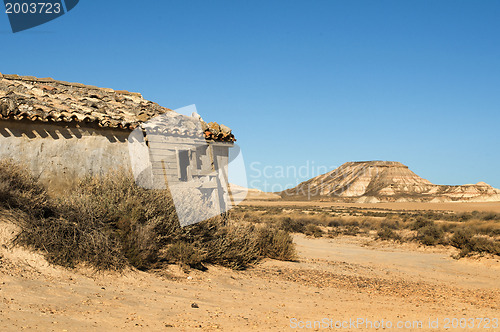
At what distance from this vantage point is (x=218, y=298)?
8008 millimetres

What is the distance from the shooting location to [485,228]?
2481cm

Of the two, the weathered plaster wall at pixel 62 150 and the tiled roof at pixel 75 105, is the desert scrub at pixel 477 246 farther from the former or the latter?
the weathered plaster wall at pixel 62 150

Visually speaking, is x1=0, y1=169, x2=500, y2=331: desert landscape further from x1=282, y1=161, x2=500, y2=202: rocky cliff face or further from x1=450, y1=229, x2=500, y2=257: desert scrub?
x1=282, y1=161, x2=500, y2=202: rocky cliff face

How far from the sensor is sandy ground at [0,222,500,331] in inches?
235

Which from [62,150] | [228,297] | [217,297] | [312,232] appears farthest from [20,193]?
[312,232]

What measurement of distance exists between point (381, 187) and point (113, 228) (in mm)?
95445

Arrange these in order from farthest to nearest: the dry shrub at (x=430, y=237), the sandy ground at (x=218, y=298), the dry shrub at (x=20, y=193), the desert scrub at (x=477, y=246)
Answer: the dry shrub at (x=430, y=237) → the desert scrub at (x=477, y=246) → the dry shrub at (x=20, y=193) → the sandy ground at (x=218, y=298)

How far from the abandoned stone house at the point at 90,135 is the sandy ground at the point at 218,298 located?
8.42 ft

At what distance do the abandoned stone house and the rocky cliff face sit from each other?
8095cm

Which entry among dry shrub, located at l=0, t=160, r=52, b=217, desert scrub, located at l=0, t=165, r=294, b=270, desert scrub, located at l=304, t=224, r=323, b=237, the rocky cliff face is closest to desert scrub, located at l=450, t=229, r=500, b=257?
desert scrub, located at l=304, t=224, r=323, b=237

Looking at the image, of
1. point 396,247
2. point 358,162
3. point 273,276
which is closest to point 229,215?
point 273,276

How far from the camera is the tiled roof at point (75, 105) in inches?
392

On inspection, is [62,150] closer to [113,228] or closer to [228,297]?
[113,228]

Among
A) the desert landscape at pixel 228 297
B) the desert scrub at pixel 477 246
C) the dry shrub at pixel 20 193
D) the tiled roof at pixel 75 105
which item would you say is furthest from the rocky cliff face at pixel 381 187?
the dry shrub at pixel 20 193
